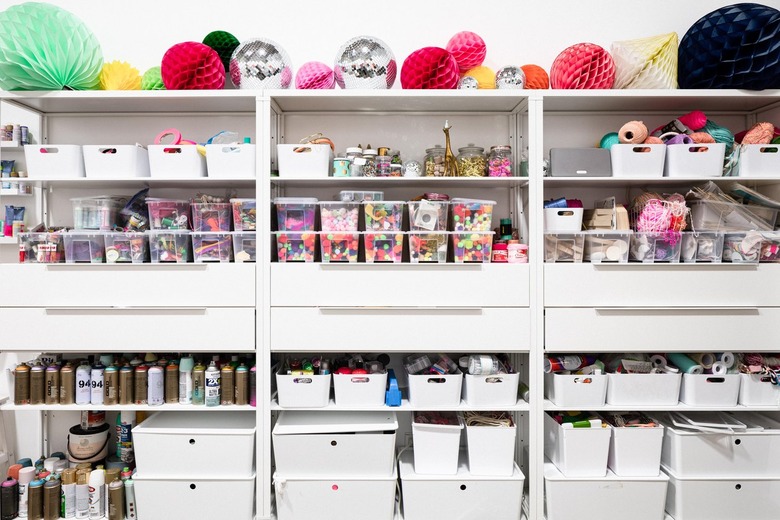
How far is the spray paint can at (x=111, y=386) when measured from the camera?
1.91m

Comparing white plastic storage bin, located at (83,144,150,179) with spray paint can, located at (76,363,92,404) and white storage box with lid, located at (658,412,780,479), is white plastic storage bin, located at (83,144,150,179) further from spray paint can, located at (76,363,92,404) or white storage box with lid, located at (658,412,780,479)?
white storage box with lid, located at (658,412,780,479)

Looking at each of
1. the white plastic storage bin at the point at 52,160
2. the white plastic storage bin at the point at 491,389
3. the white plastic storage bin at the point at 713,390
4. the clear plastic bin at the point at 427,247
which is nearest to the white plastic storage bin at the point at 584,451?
the white plastic storage bin at the point at 491,389

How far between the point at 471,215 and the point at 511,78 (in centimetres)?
63

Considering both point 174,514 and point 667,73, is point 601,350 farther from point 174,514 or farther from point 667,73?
point 174,514

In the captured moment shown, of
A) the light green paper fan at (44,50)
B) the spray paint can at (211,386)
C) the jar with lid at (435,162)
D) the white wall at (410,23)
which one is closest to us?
the light green paper fan at (44,50)

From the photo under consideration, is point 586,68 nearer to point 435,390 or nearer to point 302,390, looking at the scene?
point 435,390

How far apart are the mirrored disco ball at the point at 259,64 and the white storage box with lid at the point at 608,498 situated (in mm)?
2047

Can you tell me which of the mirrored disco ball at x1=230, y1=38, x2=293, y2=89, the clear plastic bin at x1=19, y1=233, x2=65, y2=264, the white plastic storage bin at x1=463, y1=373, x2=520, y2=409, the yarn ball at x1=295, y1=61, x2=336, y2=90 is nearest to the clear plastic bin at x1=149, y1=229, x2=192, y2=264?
the clear plastic bin at x1=19, y1=233, x2=65, y2=264

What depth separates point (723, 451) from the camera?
1.87 metres

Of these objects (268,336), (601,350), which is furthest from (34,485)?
(601,350)

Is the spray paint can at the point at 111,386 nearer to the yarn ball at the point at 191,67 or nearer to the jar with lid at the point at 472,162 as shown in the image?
the yarn ball at the point at 191,67

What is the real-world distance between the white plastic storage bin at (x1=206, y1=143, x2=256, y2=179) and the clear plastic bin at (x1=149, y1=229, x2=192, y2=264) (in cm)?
30

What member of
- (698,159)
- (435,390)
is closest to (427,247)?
(435,390)

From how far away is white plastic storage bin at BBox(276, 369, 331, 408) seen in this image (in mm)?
1872
